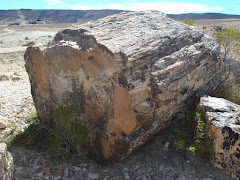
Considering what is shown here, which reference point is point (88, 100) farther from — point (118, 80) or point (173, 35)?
point (173, 35)

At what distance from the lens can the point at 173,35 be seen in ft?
12.3

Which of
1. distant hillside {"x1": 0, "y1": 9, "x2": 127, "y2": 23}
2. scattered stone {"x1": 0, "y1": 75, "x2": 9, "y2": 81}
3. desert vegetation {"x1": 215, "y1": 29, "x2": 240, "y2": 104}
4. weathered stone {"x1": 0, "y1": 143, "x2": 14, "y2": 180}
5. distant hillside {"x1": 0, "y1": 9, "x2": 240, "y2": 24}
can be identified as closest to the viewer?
weathered stone {"x1": 0, "y1": 143, "x2": 14, "y2": 180}

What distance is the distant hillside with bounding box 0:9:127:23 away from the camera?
7503cm

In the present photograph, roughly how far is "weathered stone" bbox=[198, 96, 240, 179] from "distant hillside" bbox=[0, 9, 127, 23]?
73.3 m

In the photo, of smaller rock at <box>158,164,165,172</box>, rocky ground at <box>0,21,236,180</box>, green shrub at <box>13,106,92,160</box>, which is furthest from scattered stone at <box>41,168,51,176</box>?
smaller rock at <box>158,164,165,172</box>

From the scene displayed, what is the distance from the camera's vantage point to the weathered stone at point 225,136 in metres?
3.09

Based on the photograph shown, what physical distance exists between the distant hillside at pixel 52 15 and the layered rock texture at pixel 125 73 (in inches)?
2845

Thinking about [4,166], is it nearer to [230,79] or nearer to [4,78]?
[230,79]

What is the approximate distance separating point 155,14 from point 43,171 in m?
3.52

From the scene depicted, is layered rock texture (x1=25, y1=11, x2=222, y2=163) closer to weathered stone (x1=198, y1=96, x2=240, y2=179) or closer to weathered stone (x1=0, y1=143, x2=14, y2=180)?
weathered stone (x1=198, y1=96, x2=240, y2=179)

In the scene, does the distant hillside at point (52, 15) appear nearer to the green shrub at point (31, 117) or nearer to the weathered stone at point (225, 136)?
the green shrub at point (31, 117)

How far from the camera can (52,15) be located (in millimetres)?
81438

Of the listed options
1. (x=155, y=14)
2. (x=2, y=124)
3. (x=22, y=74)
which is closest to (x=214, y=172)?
(x=155, y=14)

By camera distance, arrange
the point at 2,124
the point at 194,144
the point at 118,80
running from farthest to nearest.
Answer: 1. the point at 2,124
2. the point at 194,144
3. the point at 118,80
